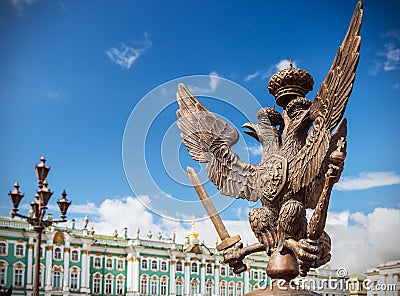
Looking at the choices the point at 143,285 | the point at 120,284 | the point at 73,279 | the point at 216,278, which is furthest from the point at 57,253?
the point at 216,278

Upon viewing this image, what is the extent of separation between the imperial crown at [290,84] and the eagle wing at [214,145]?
20.5 inches

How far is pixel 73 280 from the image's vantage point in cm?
3847

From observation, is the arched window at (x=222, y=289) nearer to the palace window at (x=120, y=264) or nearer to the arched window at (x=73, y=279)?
the palace window at (x=120, y=264)

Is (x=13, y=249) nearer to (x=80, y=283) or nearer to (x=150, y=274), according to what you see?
(x=80, y=283)

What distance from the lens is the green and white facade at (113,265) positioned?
119 feet

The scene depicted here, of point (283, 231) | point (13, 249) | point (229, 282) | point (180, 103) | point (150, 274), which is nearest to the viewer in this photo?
point (283, 231)

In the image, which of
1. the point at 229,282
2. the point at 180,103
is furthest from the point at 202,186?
the point at 229,282

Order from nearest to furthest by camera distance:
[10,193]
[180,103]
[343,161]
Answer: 1. [343,161]
2. [180,103]
3. [10,193]

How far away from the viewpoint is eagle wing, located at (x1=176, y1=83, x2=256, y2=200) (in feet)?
13.9

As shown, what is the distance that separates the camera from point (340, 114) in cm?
367

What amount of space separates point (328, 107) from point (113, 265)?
1517 inches

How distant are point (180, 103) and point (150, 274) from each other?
38.1 m

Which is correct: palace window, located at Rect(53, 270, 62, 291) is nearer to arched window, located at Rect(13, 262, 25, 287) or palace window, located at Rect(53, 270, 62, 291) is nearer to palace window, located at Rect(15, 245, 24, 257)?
arched window, located at Rect(13, 262, 25, 287)

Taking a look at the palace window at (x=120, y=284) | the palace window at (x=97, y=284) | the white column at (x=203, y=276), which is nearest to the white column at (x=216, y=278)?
the white column at (x=203, y=276)
